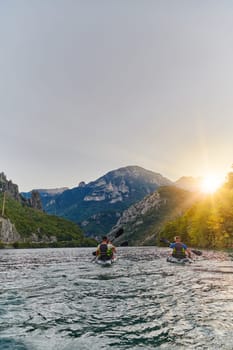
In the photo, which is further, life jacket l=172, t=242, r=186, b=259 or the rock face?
the rock face

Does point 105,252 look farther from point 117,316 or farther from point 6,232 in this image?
point 6,232

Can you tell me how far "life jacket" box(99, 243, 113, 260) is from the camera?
39.8 m

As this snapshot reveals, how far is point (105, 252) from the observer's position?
3991cm

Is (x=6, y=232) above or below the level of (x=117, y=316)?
below

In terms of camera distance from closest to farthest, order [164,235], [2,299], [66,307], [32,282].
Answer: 1. [66,307]
2. [2,299]
3. [32,282]
4. [164,235]

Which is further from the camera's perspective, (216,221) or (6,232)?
(6,232)

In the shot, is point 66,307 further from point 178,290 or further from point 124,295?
point 178,290

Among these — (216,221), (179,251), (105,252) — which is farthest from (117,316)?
(216,221)

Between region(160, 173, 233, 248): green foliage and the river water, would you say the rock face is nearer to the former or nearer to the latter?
region(160, 173, 233, 248): green foliage

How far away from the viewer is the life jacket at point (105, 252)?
131 ft

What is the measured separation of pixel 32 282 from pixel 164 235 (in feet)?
465

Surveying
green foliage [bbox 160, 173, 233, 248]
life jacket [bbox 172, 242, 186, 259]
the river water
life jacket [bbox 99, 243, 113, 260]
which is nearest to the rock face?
green foliage [bbox 160, 173, 233, 248]

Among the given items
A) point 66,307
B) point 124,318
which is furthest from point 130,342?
point 66,307

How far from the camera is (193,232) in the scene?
360 ft
